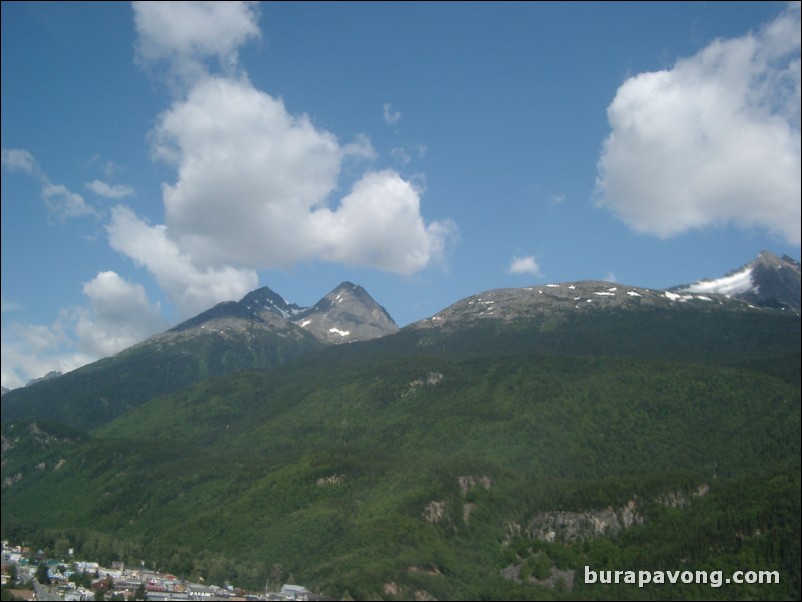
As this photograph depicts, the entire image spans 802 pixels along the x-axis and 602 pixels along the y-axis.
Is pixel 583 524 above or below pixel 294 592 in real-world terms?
above

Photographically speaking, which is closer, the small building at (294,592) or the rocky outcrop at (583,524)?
the small building at (294,592)

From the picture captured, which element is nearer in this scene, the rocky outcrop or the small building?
the small building

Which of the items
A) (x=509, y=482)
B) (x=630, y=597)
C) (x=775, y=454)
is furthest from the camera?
(x=509, y=482)

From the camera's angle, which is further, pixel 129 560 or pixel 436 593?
pixel 129 560

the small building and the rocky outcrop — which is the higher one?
the rocky outcrop

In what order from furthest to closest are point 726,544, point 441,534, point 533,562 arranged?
point 441,534 < point 533,562 < point 726,544

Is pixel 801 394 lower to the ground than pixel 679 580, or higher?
higher

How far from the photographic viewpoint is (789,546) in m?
136

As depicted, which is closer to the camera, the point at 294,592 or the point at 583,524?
the point at 294,592

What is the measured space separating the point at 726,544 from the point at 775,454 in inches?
1816

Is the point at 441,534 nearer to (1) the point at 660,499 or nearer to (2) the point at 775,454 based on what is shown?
(1) the point at 660,499

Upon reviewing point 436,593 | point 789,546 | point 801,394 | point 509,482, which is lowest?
point 436,593

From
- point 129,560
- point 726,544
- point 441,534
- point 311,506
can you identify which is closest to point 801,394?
point 726,544

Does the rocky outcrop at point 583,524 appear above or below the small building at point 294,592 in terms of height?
above
